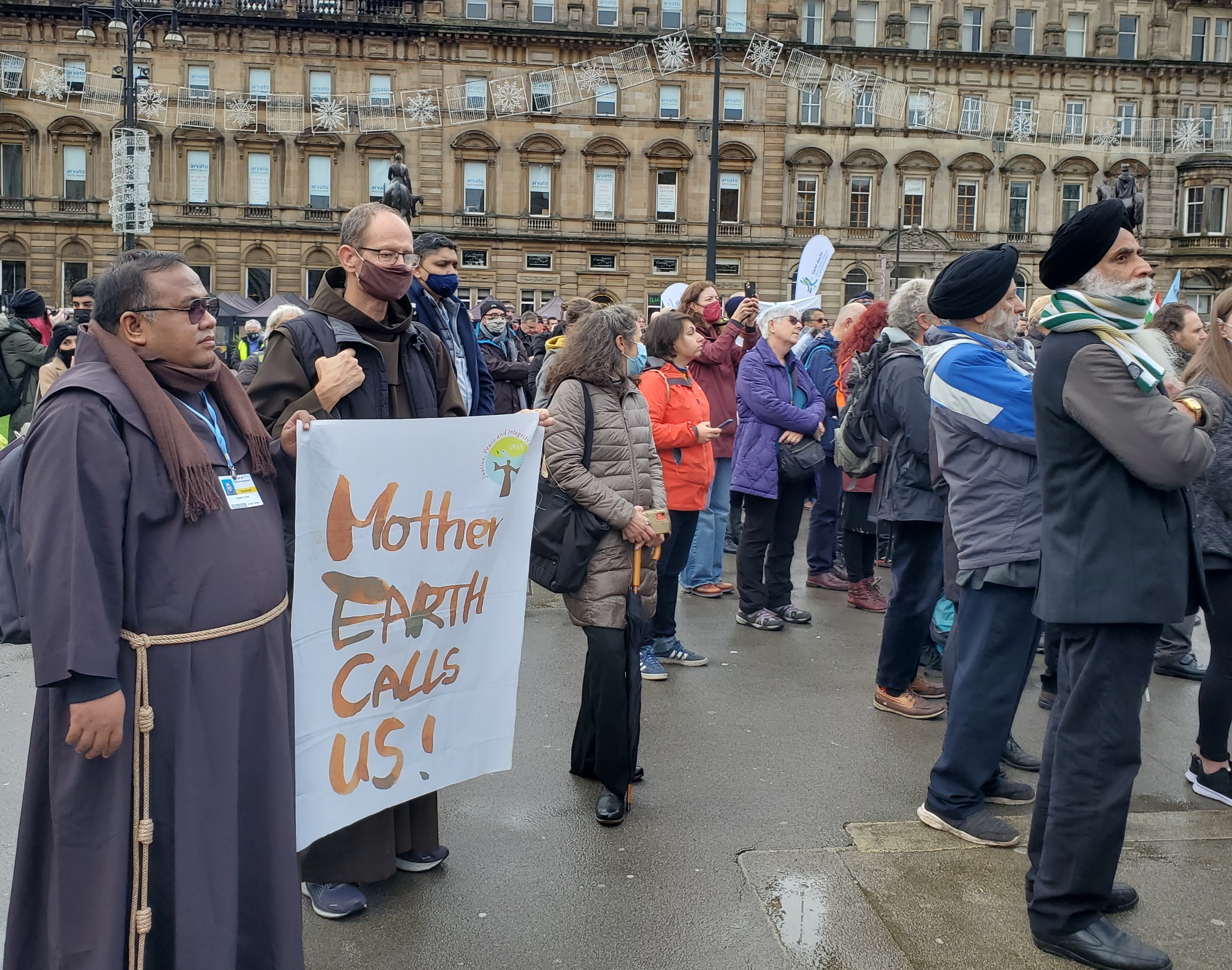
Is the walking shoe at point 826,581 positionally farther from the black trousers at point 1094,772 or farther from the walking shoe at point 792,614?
the black trousers at point 1094,772

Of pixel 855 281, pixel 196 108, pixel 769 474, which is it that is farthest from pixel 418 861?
pixel 855 281

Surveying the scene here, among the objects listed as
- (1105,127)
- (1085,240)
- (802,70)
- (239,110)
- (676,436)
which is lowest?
(676,436)

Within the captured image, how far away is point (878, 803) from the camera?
4.66 meters

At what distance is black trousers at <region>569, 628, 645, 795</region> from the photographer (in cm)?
445

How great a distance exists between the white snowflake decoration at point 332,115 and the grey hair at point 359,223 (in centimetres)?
3131

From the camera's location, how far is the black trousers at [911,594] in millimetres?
5633

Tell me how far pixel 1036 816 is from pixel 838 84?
27.5 meters

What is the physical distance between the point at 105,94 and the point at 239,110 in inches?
296

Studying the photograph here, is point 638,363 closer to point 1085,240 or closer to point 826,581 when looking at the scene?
point 826,581

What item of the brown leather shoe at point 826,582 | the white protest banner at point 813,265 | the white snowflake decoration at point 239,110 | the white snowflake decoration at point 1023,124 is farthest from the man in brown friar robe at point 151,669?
the white snowflake decoration at point 1023,124

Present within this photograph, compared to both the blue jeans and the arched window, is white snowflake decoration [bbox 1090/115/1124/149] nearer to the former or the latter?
the arched window

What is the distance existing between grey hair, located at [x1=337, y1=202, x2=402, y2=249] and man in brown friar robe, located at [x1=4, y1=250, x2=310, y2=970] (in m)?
0.86

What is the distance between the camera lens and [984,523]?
426 cm

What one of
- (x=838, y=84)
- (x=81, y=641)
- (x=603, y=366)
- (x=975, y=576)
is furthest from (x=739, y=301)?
(x=838, y=84)
